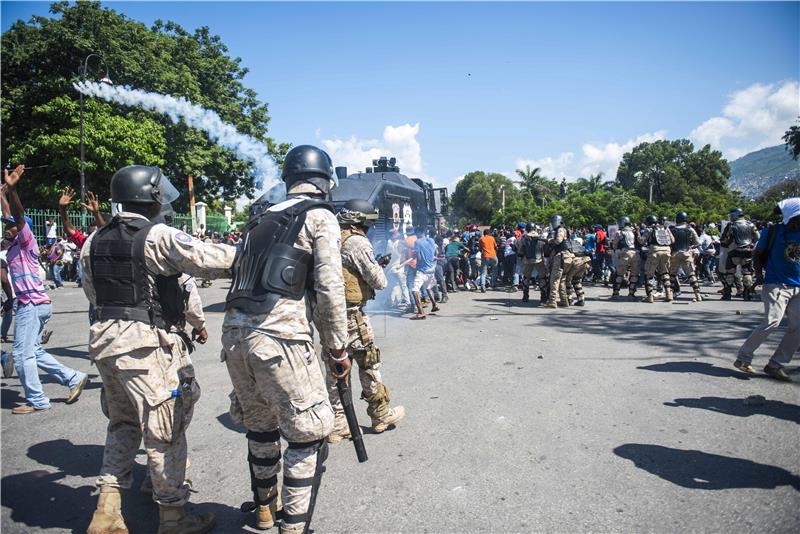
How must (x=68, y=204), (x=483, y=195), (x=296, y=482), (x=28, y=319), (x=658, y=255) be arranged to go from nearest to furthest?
(x=296, y=482)
(x=68, y=204)
(x=28, y=319)
(x=658, y=255)
(x=483, y=195)

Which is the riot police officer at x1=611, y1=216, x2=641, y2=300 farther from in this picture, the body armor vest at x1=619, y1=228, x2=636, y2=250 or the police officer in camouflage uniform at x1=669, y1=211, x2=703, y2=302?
the police officer in camouflage uniform at x1=669, y1=211, x2=703, y2=302

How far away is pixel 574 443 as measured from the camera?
3.98 m

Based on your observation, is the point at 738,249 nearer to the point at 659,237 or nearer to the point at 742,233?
the point at 742,233

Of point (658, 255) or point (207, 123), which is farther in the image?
point (207, 123)

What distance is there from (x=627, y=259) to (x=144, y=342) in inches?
485

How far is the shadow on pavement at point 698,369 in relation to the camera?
5.70 metres

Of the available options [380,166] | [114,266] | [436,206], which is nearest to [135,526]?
[114,266]

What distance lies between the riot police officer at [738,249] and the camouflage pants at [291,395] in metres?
12.1

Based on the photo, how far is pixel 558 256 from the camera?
1105cm

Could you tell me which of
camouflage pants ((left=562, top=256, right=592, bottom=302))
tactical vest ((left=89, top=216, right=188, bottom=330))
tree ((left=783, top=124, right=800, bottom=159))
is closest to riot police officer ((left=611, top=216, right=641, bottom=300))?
camouflage pants ((left=562, top=256, right=592, bottom=302))

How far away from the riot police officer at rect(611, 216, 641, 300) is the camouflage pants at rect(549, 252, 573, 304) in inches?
91.1

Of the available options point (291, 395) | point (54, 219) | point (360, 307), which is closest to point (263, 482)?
point (291, 395)

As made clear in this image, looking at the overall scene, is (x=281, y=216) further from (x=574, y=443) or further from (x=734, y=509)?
(x=734, y=509)

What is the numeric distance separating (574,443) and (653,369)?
105 inches
